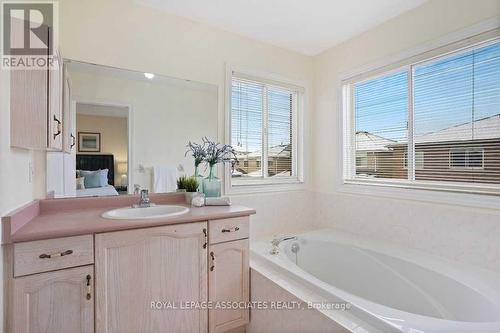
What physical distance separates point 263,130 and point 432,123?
145cm

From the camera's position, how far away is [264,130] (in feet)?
8.97

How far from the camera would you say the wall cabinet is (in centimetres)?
118

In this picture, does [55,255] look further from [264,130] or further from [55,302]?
[264,130]

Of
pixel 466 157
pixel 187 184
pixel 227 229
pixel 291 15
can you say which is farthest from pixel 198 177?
pixel 466 157

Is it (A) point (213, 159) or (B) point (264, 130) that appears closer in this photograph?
(A) point (213, 159)

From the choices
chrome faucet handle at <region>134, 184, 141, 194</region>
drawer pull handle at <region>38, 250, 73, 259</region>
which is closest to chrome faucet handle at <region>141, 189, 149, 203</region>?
chrome faucet handle at <region>134, 184, 141, 194</region>

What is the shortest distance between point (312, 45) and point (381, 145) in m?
1.22

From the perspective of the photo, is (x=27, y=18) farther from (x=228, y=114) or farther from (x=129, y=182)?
(x=228, y=114)

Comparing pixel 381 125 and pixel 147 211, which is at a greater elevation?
pixel 381 125

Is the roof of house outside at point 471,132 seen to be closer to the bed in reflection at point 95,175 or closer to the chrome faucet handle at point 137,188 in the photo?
the chrome faucet handle at point 137,188

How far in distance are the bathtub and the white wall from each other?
0.13m

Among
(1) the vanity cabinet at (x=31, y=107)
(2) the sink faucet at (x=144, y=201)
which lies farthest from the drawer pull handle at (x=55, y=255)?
(2) the sink faucet at (x=144, y=201)

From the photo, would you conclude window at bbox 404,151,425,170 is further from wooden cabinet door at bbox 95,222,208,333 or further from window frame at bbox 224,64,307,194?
wooden cabinet door at bbox 95,222,208,333

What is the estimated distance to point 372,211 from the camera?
2.37 meters
